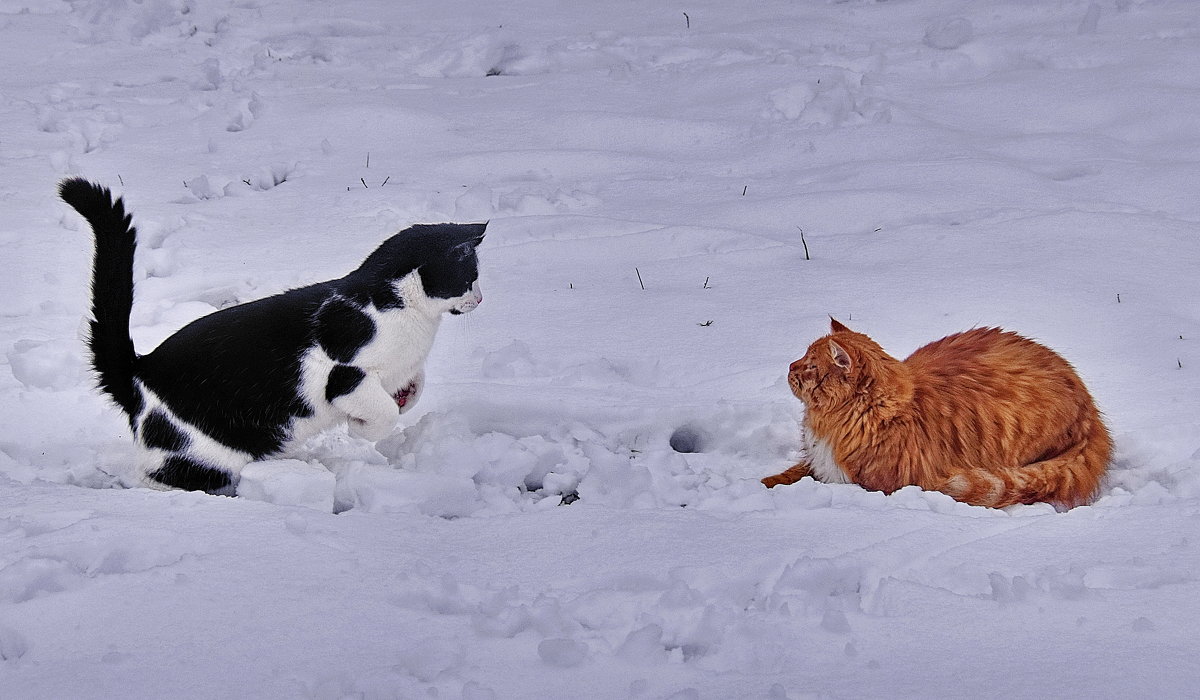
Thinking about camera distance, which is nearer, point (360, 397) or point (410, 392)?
point (360, 397)

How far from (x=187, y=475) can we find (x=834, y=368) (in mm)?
1735

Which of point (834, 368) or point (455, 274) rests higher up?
point (455, 274)

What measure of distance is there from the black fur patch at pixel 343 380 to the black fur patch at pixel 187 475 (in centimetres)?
37

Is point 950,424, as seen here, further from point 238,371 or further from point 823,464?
point 238,371

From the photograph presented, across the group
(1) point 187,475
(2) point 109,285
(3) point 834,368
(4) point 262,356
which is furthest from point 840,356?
(2) point 109,285

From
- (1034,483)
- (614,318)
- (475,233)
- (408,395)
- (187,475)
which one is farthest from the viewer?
(614,318)

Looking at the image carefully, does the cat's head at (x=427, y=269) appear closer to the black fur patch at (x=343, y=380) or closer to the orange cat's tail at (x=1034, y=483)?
the black fur patch at (x=343, y=380)

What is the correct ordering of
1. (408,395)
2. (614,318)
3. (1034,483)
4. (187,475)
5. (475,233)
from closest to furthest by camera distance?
(1034,483) → (187,475) → (475,233) → (408,395) → (614,318)

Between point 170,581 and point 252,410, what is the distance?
29.9 inches

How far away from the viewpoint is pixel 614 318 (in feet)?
12.0

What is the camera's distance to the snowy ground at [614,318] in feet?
6.52

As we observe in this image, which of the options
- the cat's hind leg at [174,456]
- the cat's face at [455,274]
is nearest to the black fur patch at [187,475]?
the cat's hind leg at [174,456]

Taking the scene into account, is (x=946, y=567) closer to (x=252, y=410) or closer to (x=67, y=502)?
(x=252, y=410)

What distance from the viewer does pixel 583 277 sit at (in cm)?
398
